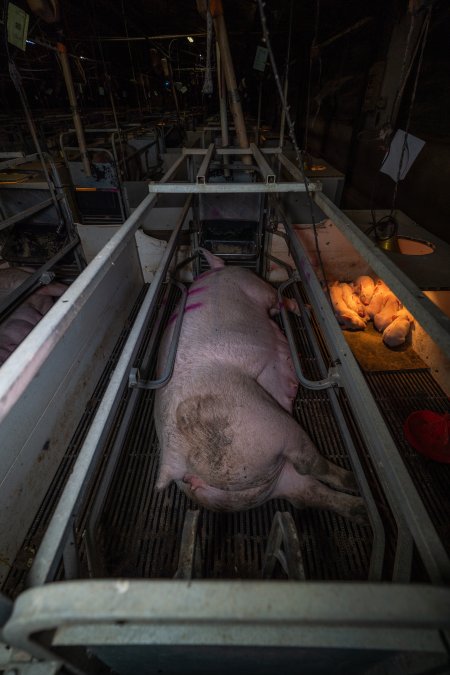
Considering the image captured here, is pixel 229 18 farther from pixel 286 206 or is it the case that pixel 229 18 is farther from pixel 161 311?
pixel 161 311

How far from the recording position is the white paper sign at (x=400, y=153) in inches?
79.1

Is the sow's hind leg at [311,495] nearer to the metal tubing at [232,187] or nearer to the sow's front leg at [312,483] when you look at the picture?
the sow's front leg at [312,483]

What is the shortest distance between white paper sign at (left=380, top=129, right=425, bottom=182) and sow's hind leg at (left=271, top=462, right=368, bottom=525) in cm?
214

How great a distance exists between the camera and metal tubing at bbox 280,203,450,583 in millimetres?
918

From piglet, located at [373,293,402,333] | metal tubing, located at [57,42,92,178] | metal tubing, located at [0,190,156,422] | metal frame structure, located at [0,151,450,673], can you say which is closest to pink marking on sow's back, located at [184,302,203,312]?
metal tubing, located at [0,190,156,422]

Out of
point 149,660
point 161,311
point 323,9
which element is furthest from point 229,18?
point 149,660

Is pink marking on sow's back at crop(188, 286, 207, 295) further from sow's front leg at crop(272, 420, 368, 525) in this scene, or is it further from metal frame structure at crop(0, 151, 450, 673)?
metal frame structure at crop(0, 151, 450, 673)

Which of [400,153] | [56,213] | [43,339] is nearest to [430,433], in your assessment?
[400,153]

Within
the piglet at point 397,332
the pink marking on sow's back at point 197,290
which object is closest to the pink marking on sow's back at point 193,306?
the pink marking on sow's back at point 197,290

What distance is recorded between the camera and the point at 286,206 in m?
3.85

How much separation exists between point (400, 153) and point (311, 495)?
2.42m

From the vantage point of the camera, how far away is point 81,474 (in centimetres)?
112

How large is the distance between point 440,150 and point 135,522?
519 centimetres

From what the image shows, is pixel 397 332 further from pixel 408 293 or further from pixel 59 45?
pixel 59 45
